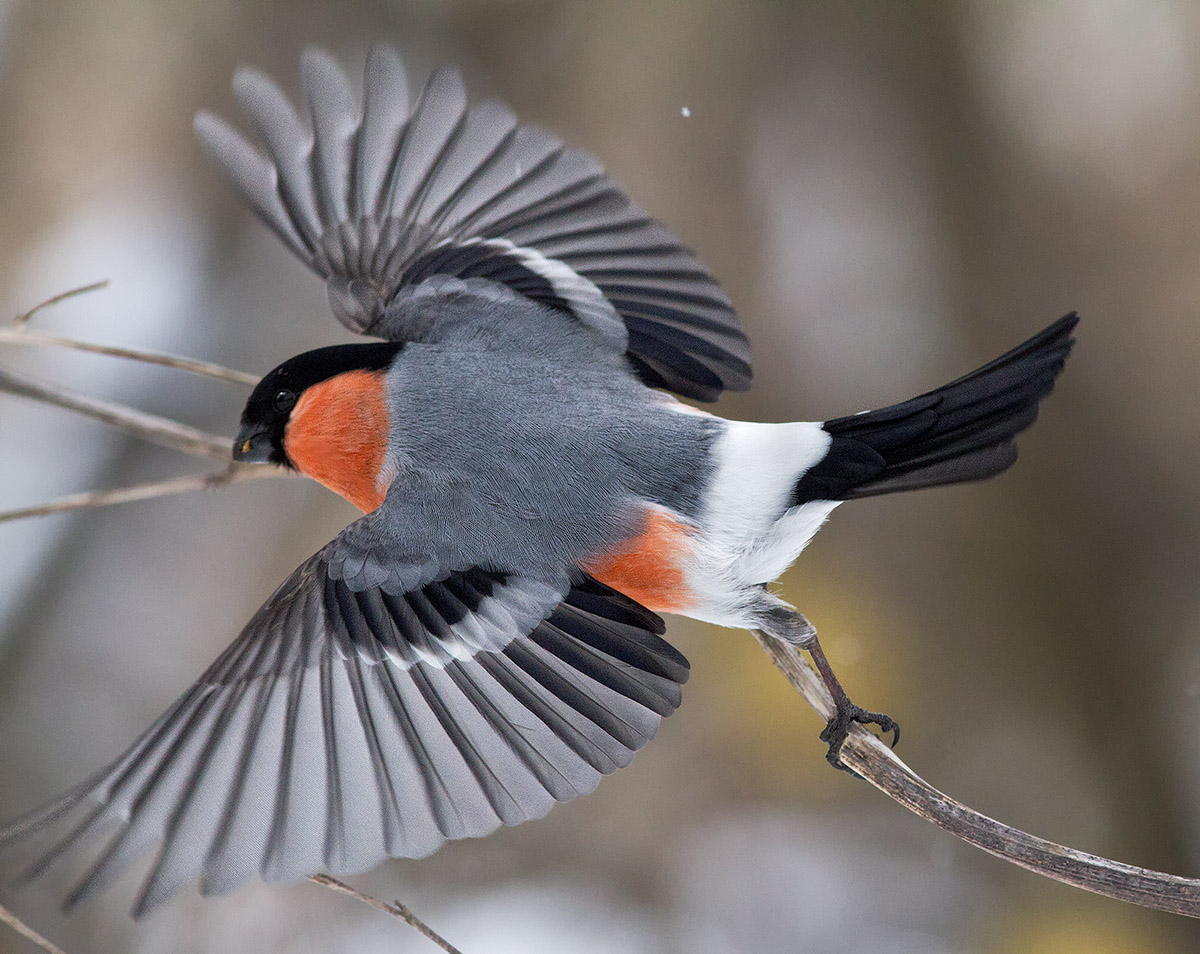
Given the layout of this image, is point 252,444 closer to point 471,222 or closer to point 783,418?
point 471,222

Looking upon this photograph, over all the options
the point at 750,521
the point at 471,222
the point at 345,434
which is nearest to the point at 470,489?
the point at 345,434

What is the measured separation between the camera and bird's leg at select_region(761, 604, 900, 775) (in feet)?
3.91

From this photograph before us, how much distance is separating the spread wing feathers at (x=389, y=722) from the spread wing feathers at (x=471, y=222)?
1.32 feet

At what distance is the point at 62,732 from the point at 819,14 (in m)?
2.32

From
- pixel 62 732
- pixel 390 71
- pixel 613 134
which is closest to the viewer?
pixel 390 71

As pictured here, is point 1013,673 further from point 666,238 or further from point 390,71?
point 390,71

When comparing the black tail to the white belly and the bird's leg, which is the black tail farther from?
the bird's leg

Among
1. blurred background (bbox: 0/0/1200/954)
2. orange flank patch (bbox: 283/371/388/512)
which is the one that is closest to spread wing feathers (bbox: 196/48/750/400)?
orange flank patch (bbox: 283/371/388/512)

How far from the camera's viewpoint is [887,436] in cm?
109

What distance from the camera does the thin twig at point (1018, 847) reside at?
0.97 m

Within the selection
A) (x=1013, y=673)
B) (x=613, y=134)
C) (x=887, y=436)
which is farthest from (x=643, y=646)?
(x=613, y=134)

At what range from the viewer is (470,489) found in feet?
3.88

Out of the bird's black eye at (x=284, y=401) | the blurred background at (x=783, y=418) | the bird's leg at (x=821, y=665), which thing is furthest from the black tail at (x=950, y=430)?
the blurred background at (x=783, y=418)

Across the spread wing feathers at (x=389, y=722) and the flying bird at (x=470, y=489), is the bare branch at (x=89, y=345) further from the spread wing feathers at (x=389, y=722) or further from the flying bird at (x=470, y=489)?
the spread wing feathers at (x=389, y=722)
